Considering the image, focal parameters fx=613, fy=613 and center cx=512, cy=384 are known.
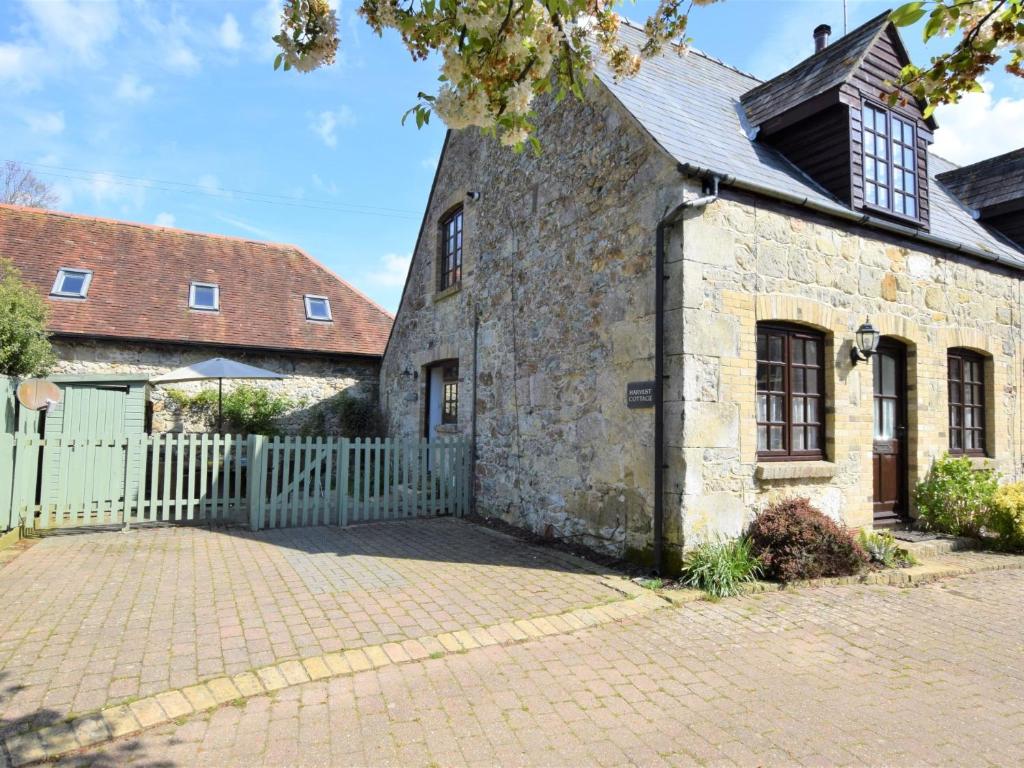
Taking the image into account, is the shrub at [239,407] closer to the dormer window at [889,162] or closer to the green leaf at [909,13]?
the dormer window at [889,162]

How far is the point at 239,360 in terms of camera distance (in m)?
14.4

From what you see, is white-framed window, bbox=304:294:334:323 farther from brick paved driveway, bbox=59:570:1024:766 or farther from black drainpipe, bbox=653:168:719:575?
brick paved driveway, bbox=59:570:1024:766

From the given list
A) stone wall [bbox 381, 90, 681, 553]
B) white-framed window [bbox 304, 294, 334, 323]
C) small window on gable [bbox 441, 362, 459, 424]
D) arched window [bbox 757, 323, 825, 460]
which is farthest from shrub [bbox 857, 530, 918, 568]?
white-framed window [bbox 304, 294, 334, 323]

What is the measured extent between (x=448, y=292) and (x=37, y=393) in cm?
597

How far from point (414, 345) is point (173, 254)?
8.55 meters

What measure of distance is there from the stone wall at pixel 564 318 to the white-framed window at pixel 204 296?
7671 millimetres

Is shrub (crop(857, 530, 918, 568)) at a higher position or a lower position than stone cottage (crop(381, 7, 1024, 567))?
lower

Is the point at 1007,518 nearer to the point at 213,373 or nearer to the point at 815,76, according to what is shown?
the point at 815,76

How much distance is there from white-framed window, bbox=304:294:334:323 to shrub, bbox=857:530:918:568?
44.3ft

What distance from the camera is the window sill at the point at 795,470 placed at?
6.25m

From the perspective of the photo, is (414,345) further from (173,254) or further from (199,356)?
(173,254)

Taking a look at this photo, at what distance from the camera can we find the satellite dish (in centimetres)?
741

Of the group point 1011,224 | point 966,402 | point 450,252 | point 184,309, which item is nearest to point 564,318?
point 450,252

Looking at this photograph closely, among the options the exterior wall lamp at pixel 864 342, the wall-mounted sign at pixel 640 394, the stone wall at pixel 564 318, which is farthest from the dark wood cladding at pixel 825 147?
the wall-mounted sign at pixel 640 394
